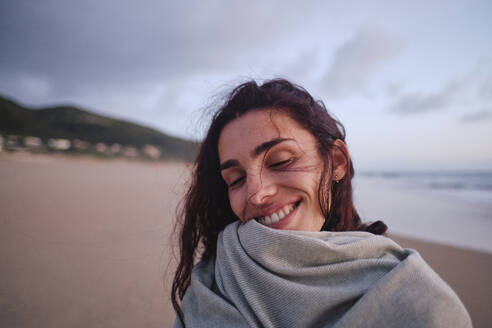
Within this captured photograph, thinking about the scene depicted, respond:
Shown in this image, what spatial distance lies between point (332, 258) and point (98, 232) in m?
4.21

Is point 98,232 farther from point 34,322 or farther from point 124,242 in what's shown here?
point 34,322

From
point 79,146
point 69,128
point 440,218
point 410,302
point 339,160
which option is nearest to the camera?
point 410,302

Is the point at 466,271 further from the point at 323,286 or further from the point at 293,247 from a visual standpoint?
the point at 293,247

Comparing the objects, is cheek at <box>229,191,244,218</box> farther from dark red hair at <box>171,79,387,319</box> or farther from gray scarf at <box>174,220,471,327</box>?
dark red hair at <box>171,79,387,319</box>

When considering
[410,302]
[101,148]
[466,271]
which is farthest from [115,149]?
[410,302]

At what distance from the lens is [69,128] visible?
29328 mm

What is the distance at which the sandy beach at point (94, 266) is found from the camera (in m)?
2.16

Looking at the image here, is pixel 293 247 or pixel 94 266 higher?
pixel 293 247

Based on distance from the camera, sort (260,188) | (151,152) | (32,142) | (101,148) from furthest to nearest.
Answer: (151,152) → (101,148) → (32,142) → (260,188)

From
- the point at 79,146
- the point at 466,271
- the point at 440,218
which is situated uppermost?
the point at 79,146

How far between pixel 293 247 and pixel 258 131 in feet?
1.83

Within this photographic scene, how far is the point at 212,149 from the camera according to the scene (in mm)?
1485

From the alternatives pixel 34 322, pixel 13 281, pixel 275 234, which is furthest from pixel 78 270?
pixel 275 234

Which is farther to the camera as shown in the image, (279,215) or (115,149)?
(115,149)
